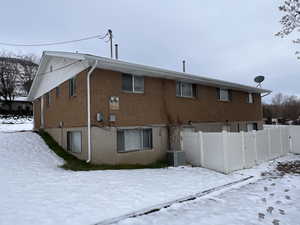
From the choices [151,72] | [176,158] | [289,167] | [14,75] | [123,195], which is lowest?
[289,167]

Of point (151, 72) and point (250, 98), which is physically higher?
point (151, 72)

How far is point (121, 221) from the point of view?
5.28 meters

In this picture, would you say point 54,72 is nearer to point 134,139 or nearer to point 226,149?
point 134,139

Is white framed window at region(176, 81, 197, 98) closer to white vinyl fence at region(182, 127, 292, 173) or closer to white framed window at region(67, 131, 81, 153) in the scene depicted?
white vinyl fence at region(182, 127, 292, 173)

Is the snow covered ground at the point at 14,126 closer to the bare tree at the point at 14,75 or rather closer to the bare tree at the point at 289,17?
the bare tree at the point at 14,75

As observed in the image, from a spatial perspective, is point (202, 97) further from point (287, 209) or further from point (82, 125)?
point (287, 209)

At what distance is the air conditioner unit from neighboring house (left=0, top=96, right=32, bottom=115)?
3498cm

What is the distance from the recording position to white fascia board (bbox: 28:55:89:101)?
39.5 ft

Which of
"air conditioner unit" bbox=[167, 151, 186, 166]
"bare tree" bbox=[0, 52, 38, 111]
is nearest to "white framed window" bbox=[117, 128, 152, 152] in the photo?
"air conditioner unit" bbox=[167, 151, 186, 166]

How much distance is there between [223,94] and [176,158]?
7.41 m

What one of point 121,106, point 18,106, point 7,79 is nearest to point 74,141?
point 121,106

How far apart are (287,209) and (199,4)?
10666 millimetres

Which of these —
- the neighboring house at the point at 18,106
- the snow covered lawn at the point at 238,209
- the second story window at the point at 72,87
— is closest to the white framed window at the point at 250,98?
the snow covered lawn at the point at 238,209

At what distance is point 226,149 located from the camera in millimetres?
10734
